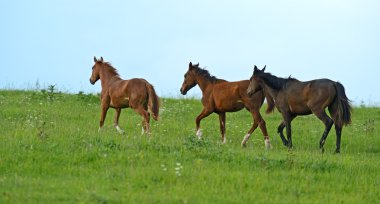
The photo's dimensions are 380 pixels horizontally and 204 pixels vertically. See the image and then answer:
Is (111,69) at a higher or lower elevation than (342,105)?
higher

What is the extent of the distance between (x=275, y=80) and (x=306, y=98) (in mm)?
998

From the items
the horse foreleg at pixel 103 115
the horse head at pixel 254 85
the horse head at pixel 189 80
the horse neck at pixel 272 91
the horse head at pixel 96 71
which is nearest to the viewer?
the horse head at pixel 254 85

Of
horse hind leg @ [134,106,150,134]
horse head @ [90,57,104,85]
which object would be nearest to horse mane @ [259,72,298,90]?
horse hind leg @ [134,106,150,134]

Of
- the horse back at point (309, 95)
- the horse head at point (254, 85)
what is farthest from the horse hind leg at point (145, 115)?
the horse back at point (309, 95)

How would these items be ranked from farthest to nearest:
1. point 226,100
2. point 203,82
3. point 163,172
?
point 203,82, point 226,100, point 163,172

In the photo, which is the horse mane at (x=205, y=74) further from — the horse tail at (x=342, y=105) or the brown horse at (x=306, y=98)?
the horse tail at (x=342, y=105)

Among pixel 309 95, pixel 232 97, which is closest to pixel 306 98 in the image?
pixel 309 95

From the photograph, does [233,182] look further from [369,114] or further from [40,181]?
[369,114]

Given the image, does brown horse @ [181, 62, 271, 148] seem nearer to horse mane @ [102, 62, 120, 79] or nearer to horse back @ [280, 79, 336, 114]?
horse back @ [280, 79, 336, 114]

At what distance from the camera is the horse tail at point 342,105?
54.4 feet

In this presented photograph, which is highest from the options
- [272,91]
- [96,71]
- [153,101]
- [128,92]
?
[96,71]

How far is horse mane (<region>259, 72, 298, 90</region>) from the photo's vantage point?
1762cm

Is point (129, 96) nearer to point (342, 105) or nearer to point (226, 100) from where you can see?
point (226, 100)

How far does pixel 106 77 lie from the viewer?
19.6 metres
